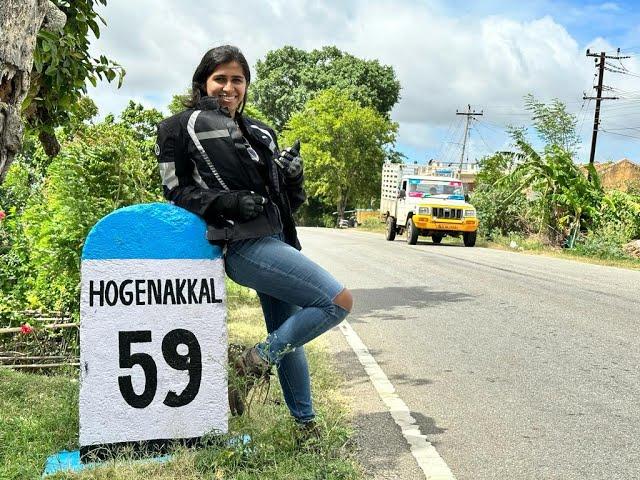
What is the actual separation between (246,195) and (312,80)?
5836cm

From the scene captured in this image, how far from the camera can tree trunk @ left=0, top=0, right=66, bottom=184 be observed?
9.02 feet

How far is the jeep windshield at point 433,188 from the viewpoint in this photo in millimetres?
24688

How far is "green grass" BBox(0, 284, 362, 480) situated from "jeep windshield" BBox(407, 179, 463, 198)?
68.2ft

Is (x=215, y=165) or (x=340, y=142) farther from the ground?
(x=340, y=142)

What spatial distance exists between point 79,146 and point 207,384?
3.34 m

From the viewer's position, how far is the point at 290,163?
134 inches

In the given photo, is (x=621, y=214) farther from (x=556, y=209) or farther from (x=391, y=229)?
(x=391, y=229)

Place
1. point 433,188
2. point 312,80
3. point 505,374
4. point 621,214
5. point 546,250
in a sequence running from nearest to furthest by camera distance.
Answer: point 505,374 → point 621,214 → point 546,250 → point 433,188 → point 312,80

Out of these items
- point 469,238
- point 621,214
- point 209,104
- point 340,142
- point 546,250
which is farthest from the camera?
point 340,142

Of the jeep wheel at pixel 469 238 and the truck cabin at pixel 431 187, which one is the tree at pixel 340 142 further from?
the jeep wheel at pixel 469 238

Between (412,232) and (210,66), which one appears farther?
(412,232)

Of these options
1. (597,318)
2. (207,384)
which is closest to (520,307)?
(597,318)

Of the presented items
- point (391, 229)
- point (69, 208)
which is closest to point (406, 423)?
point (69, 208)

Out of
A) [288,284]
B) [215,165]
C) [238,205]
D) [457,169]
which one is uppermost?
[457,169]
